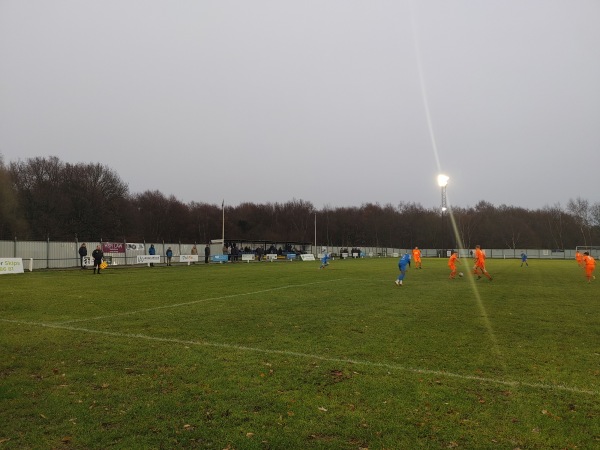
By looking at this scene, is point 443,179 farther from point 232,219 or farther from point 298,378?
point 232,219

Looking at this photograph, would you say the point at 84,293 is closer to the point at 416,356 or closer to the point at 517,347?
the point at 416,356

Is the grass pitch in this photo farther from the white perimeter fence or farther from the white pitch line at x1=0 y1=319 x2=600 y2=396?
the white perimeter fence

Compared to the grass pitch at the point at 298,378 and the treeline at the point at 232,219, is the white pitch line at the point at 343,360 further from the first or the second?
the treeline at the point at 232,219

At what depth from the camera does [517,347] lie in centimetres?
846

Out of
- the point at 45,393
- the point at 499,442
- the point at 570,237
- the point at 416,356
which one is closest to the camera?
the point at 499,442

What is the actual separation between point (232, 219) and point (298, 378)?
105m

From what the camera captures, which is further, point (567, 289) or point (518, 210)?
point (518, 210)

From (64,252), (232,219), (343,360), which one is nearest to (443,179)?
(343,360)

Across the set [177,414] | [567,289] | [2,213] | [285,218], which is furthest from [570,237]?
[177,414]

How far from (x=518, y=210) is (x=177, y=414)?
129m

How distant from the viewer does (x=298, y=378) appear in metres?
6.39

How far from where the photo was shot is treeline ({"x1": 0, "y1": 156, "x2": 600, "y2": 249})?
62.3 meters

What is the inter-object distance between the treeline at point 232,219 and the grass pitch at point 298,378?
5408 cm

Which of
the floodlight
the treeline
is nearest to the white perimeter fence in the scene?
the treeline
